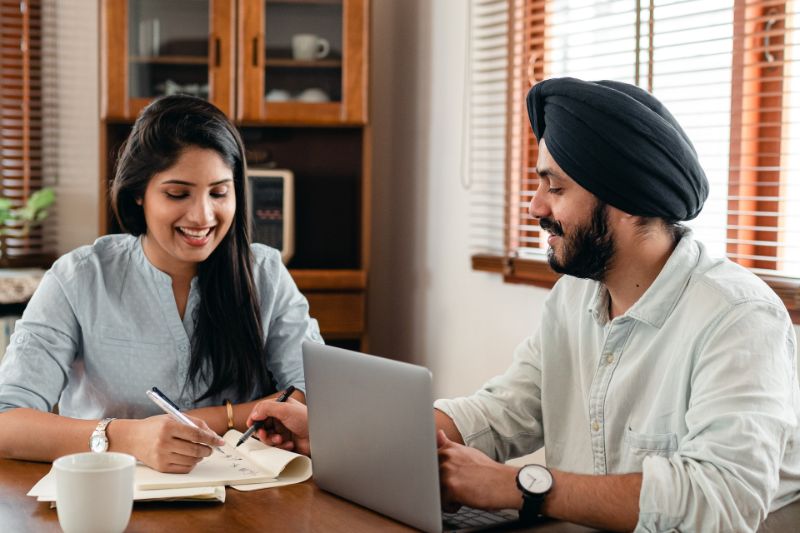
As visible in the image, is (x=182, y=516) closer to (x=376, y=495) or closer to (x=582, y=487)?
(x=376, y=495)

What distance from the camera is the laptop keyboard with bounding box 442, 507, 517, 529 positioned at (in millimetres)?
1250

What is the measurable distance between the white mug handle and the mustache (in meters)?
1.92

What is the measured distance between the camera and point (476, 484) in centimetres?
126

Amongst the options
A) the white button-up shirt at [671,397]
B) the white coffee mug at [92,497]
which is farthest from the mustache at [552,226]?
the white coffee mug at [92,497]

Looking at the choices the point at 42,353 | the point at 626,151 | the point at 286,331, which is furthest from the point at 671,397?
the point at 42,353

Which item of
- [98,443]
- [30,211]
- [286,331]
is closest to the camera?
[98,443]

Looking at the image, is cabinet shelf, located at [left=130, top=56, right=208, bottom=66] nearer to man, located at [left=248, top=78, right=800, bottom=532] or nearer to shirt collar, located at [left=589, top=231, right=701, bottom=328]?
man, located at [left=248, top=78, right=800, bottom=532]

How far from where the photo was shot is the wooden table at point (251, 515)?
47.2 inches

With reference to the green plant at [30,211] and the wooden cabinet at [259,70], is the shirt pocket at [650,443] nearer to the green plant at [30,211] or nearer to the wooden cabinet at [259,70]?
the wooden cabinet at [259,70]

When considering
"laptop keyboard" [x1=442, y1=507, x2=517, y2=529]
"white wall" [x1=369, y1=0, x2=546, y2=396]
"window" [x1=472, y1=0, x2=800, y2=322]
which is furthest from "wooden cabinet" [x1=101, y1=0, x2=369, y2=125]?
"laptop keyboard" [x1=442, y1=507, x2=517, y2=529]

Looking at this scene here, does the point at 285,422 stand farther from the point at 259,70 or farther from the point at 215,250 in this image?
the point at 259,70

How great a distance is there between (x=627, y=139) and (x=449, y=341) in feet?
6.45

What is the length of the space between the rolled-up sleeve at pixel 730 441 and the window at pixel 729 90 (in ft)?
2.51

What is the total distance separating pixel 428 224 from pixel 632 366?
1994mm
